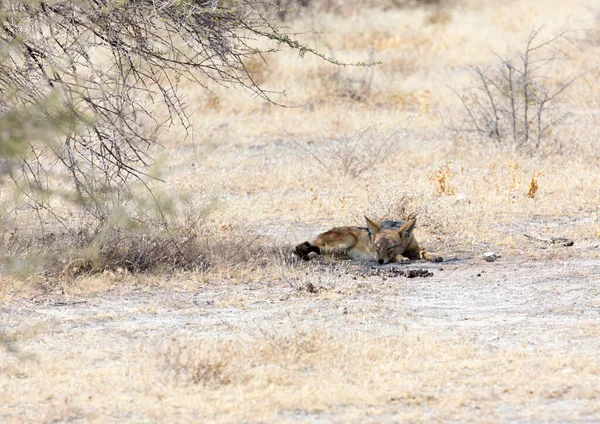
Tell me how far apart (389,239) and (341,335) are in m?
2.69

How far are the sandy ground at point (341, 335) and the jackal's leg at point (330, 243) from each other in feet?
0.74

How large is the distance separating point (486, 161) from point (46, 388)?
9395 millimetres

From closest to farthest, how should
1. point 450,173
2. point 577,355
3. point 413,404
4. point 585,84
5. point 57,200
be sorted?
point 413,404 → point 577,355 → point 57,200 → point 450,173 → point 585,84

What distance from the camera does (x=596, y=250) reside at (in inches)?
352

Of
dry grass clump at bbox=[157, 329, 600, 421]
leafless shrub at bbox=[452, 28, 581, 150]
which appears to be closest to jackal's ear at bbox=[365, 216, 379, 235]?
dry grass clump at bbox=[157, 329, 600, 421]

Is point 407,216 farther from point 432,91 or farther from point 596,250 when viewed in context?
point 432,91

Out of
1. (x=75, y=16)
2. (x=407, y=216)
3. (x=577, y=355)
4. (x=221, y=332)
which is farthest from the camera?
(x=407, y=216)

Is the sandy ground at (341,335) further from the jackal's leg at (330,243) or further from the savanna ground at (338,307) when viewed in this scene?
the jackal's leg at (330,243)

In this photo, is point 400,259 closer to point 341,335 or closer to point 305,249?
point 305,249

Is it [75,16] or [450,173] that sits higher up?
[75,16]

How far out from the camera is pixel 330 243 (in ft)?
29.0

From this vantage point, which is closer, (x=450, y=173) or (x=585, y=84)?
(x=450, y=173)

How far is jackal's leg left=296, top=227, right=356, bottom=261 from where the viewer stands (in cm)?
879

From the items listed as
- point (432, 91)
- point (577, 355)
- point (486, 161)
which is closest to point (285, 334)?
point (577, 355)
